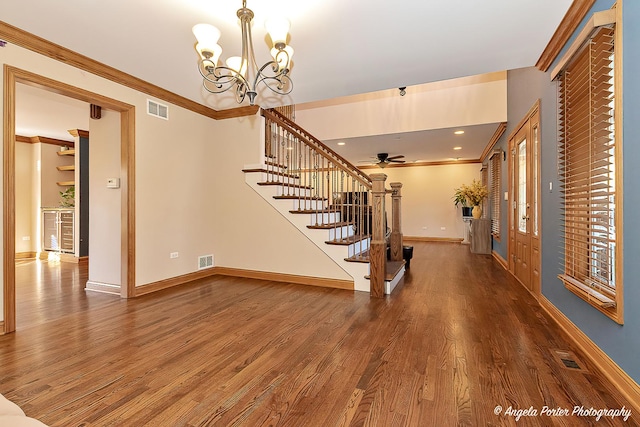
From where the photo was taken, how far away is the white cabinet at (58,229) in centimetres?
616

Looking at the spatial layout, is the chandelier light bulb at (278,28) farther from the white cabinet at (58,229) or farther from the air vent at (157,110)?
the white cabinet at (58,229)

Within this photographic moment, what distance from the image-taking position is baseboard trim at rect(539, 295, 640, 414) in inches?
64.0

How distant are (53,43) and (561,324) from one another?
5.30 metres

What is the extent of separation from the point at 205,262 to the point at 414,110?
462 centimetres

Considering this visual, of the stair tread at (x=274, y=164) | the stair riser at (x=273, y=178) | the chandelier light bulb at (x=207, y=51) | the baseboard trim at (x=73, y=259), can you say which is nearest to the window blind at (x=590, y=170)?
the chandelier light bulb at (x=207, y=51)

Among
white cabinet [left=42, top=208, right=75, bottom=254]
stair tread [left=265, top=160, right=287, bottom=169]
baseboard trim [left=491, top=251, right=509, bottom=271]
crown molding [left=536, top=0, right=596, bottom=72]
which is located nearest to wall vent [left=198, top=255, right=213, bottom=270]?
stair tread [left=265, top=160, right=287, bottom=169]

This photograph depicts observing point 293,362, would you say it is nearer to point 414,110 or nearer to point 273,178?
point 273,178

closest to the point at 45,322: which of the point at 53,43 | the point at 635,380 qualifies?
the point at 53,43

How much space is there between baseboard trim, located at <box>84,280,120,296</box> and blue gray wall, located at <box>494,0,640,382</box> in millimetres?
4711

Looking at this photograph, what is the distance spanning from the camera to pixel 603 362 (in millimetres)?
1927

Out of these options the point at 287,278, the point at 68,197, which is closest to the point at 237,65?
the point at 287,278

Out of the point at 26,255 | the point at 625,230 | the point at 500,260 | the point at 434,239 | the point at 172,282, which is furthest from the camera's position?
the point at 434,239

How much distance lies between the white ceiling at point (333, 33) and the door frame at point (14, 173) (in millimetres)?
408

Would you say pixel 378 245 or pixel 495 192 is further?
pixel 495 192
